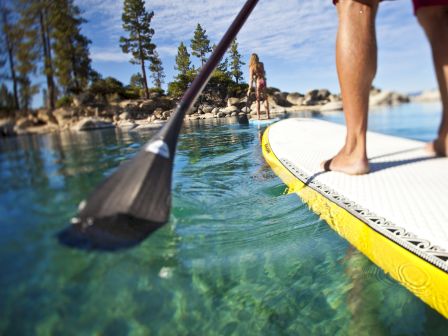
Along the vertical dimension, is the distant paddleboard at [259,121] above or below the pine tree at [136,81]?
below

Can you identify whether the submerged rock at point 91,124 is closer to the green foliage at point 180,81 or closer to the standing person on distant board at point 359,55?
the green foliage at point 180,81

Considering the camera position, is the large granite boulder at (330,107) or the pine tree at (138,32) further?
the large granite boulder at (330,107)

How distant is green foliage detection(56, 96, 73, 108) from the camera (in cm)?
172

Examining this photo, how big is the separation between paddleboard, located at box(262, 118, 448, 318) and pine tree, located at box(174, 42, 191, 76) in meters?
0.87

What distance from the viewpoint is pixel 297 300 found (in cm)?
93

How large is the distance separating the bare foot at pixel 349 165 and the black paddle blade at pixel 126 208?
1.13 meters

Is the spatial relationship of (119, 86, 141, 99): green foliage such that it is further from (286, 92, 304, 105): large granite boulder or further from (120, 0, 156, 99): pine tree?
(286, 92, 304, 105): large granite boulder

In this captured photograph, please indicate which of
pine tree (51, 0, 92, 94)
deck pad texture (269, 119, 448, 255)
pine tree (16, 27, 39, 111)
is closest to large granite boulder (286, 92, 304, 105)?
deck pad texture (269, 119, 448, 255)

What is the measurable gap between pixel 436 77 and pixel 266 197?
128 centimetres

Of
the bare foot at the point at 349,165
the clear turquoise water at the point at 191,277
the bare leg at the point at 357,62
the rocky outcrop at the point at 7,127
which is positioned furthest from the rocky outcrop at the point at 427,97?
the rocky outcrop at the point at 7,127

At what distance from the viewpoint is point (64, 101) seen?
181 centimetres

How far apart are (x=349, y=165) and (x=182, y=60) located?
3.59 ft

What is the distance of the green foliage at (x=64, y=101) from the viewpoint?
1724mm

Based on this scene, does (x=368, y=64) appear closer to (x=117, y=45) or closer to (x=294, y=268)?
(x=294, y=268)
